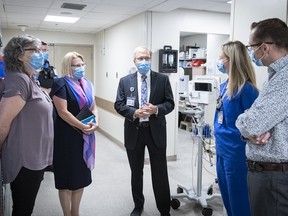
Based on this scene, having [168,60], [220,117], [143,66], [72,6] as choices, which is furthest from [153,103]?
[72,6]

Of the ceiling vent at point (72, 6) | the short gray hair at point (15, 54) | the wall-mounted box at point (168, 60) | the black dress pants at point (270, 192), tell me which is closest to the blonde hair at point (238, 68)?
the black dress pants at point (270, 192)

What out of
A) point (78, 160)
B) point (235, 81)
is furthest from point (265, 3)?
point (78, 160)

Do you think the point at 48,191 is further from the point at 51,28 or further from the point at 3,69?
the point at 51,28

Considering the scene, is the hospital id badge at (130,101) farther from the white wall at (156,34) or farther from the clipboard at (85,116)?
the white wall at (156,34)

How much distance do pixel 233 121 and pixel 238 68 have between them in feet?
1.21

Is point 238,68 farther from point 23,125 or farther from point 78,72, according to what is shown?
point 23,125

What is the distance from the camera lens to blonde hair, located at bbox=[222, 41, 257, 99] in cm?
199

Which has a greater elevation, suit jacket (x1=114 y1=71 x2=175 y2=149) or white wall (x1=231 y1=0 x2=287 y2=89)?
white wall (x1=231 y1=0 x2=287 y2=89)

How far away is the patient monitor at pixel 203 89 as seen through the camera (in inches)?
116

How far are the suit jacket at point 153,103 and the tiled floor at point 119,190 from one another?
80 centimetres

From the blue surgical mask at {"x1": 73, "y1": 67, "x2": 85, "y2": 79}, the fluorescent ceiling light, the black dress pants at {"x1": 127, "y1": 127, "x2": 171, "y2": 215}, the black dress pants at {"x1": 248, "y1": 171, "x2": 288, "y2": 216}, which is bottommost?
the black dress pants at {"x1": 127, "y1": 127, "x2": 171, "y2": 215}

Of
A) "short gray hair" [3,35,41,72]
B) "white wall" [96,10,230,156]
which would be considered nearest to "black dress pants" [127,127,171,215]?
"short gray hair" [3,35,41,72]

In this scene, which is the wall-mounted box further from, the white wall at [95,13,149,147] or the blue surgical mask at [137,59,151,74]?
the blue surgical mask at [137,59,151,74]

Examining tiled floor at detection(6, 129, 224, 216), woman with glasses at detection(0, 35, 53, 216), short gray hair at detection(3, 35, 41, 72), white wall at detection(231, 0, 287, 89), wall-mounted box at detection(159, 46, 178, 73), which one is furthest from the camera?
wall-mounted box at detection(159, 46, 178, 73)
